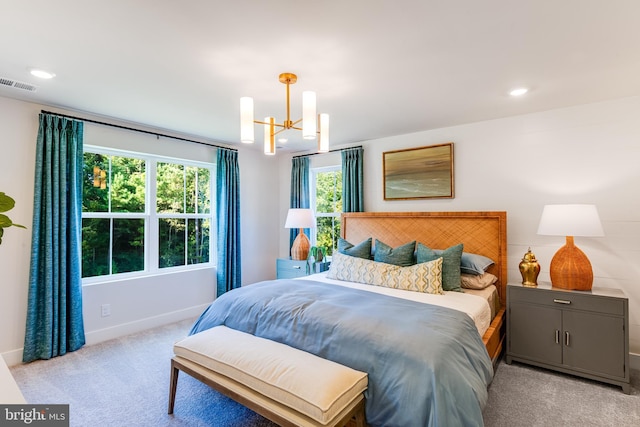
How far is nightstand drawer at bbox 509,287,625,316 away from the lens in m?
2.55

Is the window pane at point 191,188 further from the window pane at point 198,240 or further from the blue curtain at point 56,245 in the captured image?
the blue curtain at point 56,245

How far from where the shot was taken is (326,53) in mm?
2125

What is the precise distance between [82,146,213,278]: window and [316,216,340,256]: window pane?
1.66 m

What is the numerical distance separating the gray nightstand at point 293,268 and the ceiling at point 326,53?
2131 millimetres

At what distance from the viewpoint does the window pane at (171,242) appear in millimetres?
4156

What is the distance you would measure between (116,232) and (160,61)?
92.4 inches

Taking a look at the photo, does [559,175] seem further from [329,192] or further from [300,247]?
[300,247]

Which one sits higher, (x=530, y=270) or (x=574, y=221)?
(x=574, y=221)

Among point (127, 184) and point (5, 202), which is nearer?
point (5, 202)

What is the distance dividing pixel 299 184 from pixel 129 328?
2.94m

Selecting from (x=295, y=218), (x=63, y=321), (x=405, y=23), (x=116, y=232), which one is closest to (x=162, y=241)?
(x=116, y=232)

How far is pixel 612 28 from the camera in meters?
1.84

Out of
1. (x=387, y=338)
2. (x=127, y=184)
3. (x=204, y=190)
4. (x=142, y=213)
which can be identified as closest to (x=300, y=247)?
(x=204, y=190)

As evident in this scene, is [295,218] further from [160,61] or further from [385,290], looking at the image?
[160,61]
